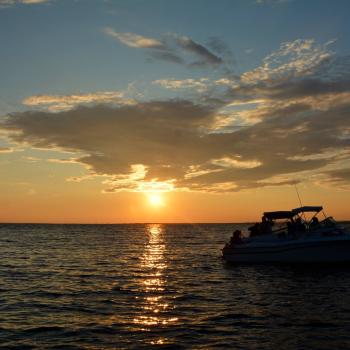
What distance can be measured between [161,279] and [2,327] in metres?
14.8

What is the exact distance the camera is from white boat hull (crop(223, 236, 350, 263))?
32.6m

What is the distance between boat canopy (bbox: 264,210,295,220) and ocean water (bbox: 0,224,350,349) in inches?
177

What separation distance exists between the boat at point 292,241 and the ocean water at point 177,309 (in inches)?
42.9

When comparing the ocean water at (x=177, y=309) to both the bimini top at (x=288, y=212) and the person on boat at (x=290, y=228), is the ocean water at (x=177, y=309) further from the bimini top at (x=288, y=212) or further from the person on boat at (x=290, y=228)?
the bimini top at (x=288, y=212)

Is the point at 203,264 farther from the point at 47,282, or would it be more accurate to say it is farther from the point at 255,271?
the point at 47,282

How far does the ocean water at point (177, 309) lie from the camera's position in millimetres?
14594

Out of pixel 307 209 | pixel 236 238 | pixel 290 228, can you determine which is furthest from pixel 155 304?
pixel 307 209

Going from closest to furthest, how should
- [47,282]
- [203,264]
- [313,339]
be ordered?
1. [313,339]
2. [47,282]
3. [203,264]

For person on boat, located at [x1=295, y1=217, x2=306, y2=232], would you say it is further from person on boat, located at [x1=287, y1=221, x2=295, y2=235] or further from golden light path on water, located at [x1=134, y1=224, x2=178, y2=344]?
golden light path on water, located at [x1=134, y1=224, x2=178, y2=344]

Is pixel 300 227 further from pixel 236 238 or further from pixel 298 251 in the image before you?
pixel 236 238

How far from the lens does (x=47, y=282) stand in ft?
90.8

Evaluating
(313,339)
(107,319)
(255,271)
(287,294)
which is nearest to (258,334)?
(313,339)

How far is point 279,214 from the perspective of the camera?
36969 mm

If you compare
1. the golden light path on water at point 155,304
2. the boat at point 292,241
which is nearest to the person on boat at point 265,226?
the boat at point 292,241
